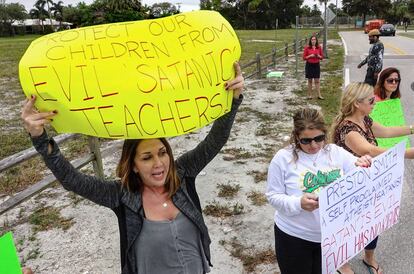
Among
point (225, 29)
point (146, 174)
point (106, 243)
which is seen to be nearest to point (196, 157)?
point (146, 174)

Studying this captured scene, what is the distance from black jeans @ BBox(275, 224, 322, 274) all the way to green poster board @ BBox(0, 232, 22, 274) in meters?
1.60

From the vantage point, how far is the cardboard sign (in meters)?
2.27

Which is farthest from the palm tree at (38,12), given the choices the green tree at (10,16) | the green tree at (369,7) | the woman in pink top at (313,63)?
the woman in pink top at (313,63)

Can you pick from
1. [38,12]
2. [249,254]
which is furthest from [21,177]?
[38,12]

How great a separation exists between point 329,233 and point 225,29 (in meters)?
1.35

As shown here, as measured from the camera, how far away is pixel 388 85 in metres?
3.95

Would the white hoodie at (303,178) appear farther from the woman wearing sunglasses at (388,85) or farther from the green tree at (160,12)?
the woman wearing sunglasses at (388,85)

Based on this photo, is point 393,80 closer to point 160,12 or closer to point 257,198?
point 257,198

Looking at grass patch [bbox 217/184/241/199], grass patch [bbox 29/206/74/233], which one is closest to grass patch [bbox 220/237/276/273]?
grass patch [bbox 217/184/241/199]

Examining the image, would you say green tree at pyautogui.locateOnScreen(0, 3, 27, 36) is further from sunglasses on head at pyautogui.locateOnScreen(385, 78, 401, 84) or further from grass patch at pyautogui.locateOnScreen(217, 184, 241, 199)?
sunglasses on head at pyautogui.locateOnScreen(385, 78, 401, 84)

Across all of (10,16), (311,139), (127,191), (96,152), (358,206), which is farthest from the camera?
(10,16)

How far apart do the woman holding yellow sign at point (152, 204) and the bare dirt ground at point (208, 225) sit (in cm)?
168

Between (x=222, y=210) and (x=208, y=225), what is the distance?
13.6 inches

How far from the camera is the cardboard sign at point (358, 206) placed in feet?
7.45
